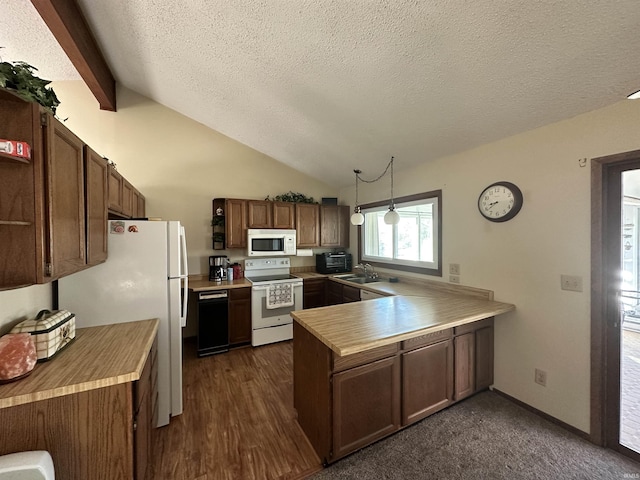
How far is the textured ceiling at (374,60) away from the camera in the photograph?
1.34m

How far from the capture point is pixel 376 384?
5.55 ft

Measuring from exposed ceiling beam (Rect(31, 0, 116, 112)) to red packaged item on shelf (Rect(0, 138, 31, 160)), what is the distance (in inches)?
63.8

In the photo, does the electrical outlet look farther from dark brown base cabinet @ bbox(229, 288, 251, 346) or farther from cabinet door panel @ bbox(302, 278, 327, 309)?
dark brown base cabinet @ bbox(229, 288, 251, 346)

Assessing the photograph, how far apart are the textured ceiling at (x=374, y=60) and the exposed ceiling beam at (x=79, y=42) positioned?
122 mm

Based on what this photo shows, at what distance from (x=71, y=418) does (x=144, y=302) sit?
0.91m

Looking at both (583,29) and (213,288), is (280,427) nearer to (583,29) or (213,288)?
(213,288)

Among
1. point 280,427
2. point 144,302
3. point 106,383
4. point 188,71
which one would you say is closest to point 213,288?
point 144,302

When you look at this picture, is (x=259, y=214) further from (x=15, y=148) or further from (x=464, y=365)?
(x=464, y=365)

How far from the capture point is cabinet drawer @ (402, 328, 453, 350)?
1.82 meters

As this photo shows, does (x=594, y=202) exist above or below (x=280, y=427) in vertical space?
above

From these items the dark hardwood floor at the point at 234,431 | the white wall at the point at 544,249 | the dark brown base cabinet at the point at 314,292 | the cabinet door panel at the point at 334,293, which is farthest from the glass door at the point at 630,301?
the dark brown base cabinet at the point at 314,292

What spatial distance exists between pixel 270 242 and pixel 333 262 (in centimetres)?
115

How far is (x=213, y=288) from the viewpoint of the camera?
3.14 metres

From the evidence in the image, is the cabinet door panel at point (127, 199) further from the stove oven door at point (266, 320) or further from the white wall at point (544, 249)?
the white wall at point (544, 249)
